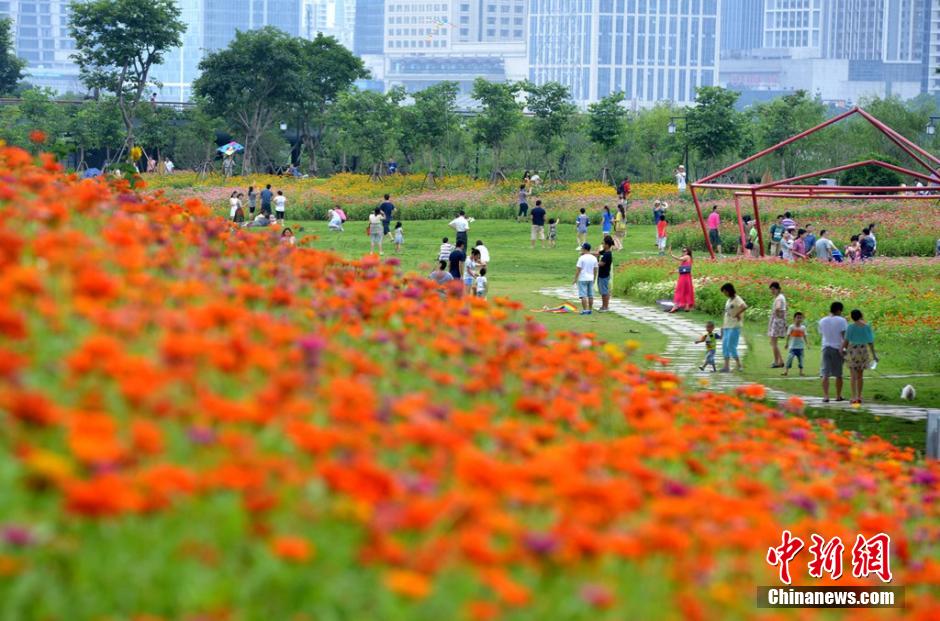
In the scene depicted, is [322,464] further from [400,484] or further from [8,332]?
[8,332]

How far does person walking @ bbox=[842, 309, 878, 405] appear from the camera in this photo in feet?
54.3

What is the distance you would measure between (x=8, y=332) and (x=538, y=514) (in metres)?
1.72

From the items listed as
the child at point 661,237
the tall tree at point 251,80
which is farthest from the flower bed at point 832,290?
the tall tree at point 251,80

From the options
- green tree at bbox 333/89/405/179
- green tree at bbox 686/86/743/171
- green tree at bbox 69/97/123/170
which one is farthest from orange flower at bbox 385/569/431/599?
green tree at bbox 69/97/123/170

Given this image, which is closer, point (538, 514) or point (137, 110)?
point (538, 514)

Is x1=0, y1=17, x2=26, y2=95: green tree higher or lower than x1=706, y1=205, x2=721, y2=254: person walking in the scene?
higher

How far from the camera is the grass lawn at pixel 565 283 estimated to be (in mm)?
15445

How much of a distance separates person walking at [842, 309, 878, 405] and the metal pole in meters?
4.09

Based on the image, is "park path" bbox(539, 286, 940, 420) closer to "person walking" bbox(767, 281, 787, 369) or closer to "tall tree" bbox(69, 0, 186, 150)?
"person walking" bbox(767, 281, 787, 369)

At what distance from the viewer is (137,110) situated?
63.2 metres

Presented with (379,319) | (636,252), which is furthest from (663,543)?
(636,252)

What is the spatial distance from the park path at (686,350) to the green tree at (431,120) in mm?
28866

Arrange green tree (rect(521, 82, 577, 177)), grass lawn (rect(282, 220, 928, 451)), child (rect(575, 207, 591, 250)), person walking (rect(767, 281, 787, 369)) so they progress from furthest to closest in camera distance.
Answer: green tree (rect(521, 82, 577, 177)), child (rect(575, 207, 591, 250)), person walking (rect(767, 281, 787, 369)), grass lawn (rect(282, 220, 928, 451))

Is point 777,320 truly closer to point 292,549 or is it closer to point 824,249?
point 824,249
